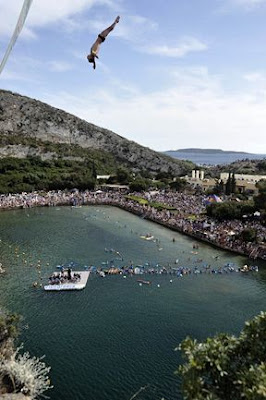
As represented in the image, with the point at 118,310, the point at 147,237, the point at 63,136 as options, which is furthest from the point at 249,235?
the point at 63,136

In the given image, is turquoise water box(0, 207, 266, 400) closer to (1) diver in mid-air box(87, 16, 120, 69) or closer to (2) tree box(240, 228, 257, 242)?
(2) tree box(240, 228, 257, 242)

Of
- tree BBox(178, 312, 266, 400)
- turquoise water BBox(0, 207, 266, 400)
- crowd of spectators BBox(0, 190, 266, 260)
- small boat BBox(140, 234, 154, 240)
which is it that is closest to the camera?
tree BBox(178, 312, 266, 400)

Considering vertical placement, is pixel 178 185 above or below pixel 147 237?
above

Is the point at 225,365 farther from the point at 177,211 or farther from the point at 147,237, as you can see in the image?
the point at 177,211

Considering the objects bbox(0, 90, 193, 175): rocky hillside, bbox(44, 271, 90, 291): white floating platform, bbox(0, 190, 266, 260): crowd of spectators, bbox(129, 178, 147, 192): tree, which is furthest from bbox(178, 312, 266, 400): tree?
bbox(0, 90, 193, 175): rocky hillside

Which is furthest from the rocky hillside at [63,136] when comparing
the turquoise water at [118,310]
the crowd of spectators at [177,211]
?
the turquoise water at [118,310]

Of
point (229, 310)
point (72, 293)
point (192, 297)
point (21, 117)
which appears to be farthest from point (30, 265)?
point (21, 117)
